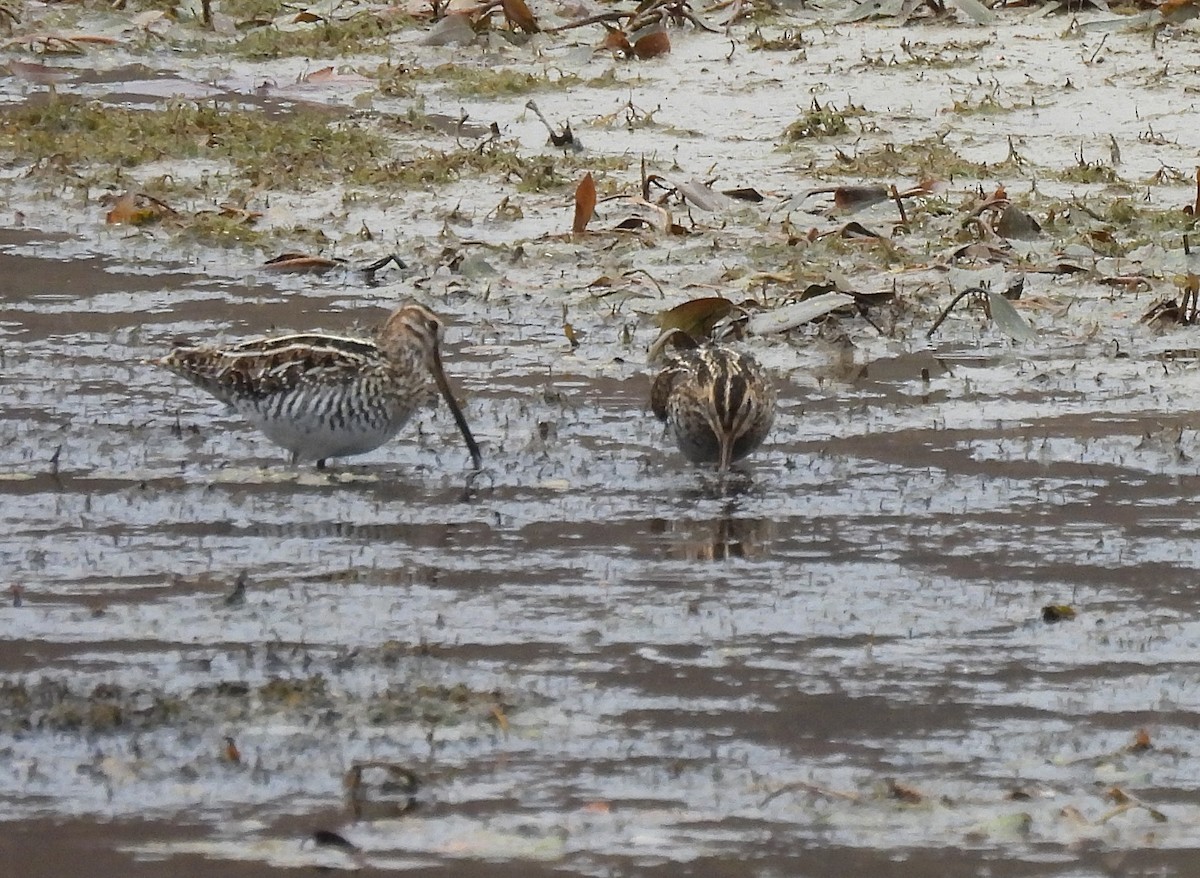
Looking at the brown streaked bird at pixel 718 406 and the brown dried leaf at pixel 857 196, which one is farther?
the brown dried leaf at pixel 857 196

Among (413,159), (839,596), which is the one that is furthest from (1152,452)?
(413,159)

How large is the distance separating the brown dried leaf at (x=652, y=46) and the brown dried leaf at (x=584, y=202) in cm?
396

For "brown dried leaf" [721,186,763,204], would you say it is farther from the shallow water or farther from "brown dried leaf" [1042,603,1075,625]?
"brown dried leaf" [1042,603,1075,625]

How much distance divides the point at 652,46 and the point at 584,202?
4.13m

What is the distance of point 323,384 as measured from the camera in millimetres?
8844

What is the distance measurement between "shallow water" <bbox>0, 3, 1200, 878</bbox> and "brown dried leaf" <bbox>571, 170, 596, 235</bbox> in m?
0.59

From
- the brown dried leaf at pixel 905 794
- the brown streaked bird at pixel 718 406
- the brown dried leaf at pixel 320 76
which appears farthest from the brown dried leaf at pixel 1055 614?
the brown dried leaf at pixel 320 76

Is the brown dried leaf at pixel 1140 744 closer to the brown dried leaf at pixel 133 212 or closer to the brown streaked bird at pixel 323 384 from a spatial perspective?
the brown streaked bird at pixel 323 384

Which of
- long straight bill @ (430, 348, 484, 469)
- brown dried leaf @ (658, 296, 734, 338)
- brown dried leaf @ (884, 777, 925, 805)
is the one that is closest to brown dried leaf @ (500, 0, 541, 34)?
brown dried leaf @ (658, 296, 734, 338)

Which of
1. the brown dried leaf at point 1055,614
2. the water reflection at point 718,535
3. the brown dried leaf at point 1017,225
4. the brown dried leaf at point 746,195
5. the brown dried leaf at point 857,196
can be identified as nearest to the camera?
the brown dried leaf at point 1055,614

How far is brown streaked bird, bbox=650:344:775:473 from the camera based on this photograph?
8.78 meters

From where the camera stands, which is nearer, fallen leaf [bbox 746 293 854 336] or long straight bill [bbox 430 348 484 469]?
long straight bill [bbox 430 348 484 469]

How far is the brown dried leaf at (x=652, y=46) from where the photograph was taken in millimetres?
16422

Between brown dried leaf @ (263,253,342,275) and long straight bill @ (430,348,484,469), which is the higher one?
brown dried leaf @ (263,253,342,275)
